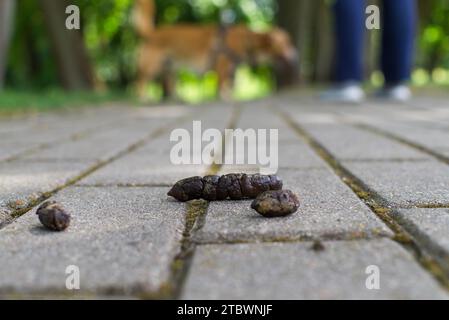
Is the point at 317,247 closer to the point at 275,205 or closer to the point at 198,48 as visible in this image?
the point at 275,205

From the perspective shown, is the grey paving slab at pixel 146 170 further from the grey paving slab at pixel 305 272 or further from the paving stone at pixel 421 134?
the paving stone at pixel 421 134

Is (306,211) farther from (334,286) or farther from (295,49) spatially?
(295,49)

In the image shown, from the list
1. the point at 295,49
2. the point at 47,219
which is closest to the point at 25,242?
the point at 47,219

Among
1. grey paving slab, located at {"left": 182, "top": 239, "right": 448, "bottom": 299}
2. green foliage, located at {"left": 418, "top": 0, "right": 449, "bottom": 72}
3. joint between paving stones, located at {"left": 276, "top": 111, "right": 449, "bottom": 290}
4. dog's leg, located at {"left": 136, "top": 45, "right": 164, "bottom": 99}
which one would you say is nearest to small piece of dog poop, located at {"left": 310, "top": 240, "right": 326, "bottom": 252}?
grey paving slab, located at {"left": 182, "top": 239, "right": 448, "bottom": 299}

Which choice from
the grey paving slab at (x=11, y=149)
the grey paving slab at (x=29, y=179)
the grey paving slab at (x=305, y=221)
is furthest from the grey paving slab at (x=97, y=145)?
the grey paving slab at (x=305, y=221)

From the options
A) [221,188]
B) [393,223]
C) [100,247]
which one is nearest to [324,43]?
[221,188]
